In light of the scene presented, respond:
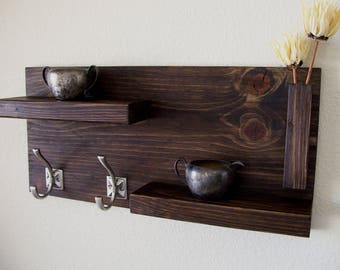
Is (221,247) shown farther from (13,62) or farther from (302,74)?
(13,62)

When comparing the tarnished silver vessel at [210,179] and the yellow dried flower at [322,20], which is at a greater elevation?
the yellow dried flower at [322,20]

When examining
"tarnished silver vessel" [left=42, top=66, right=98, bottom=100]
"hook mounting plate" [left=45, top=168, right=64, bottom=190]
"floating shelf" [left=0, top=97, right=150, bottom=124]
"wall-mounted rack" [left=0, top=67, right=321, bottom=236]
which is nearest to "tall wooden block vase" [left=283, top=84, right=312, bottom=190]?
"wall-mounted rack" [left=0, top=67, right=321, bottom=236]

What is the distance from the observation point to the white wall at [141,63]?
80 cm

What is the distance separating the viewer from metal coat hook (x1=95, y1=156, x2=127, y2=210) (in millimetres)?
911

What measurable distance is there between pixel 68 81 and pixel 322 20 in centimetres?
53

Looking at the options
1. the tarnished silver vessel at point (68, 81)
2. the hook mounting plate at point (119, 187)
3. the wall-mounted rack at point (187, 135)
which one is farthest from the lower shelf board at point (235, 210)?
the tarnished silver vessel at point (68, 81)

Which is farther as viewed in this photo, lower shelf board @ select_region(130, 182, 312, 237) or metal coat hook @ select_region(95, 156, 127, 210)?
metal coat hook @ select_region(95, 156, 127, 210)

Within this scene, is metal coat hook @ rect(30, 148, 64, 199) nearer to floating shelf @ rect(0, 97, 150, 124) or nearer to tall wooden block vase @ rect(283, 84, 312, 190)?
floating shelf @ rect(0, 97, 150, 124)

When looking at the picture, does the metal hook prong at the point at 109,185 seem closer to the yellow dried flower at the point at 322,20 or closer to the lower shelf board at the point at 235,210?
the lower shelf board at the point at 235,210

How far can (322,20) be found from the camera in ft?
2.26

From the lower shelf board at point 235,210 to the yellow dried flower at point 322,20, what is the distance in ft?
1.09

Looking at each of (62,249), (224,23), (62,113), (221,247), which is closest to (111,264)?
(62,249)

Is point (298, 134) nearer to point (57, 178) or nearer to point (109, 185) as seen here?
point (109, 185)

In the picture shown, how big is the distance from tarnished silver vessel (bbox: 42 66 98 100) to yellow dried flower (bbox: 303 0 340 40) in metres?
0.48
